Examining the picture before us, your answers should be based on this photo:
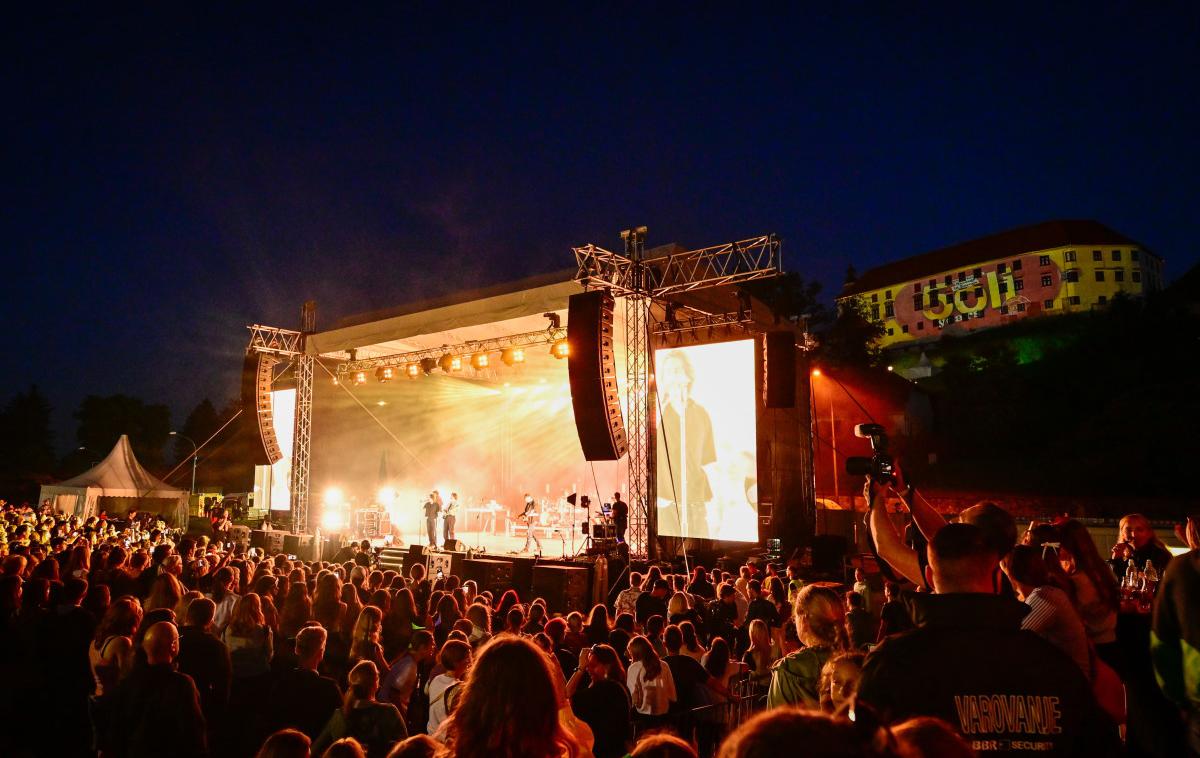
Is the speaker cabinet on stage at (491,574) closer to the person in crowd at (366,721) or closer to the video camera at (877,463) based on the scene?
the person in crowd at (366,721)

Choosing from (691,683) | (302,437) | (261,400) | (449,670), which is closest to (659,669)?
(691,683)

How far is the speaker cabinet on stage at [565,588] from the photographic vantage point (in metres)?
11.2

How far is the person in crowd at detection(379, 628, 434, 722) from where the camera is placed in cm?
426

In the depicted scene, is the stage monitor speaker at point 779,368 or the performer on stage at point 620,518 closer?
the performer on stage at point 620,518

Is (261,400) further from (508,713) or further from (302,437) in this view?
(508,713)

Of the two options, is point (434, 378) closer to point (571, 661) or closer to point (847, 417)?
point (847, 417)

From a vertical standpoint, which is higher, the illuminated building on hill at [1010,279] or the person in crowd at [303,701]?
the illuminated building on hill at [1010,279]

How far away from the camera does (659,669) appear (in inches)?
184

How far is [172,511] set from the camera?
2712cm

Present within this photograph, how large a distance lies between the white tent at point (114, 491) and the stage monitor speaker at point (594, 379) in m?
17.9

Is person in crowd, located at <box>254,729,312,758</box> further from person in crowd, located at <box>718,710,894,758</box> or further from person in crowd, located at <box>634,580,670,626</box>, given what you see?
person in crowd, located at <box>634,580,670,626</box>

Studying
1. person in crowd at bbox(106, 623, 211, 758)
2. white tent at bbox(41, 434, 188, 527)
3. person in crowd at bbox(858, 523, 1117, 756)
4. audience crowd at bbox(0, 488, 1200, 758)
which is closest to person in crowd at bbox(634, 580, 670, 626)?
audience crowd at bbox(0, 488, 1200, 758)

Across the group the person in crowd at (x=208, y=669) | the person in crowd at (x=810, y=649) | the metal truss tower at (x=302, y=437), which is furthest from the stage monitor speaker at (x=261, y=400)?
the person in crowd at (x=810, y=649)

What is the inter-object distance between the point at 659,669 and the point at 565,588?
6.83 meters
